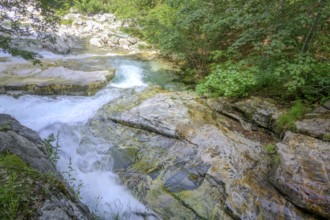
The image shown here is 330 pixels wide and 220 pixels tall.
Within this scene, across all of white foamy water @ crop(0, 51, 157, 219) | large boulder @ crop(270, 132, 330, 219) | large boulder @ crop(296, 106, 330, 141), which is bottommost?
white foamy water @ crop(0, 51, 157, 219)

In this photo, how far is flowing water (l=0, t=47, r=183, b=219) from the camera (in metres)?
4.09

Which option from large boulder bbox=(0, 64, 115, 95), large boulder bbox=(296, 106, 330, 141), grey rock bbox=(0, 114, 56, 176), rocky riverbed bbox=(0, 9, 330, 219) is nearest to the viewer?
grey rock bbox=(0, 114, 56, 176)

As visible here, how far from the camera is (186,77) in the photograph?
969 centimetres

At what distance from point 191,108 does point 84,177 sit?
325cm

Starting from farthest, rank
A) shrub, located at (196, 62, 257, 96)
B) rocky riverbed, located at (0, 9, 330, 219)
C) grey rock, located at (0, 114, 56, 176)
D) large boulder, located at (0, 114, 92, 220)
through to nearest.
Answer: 1. shrub, located at (196, 62, 257, 96)
2. rocky riverbed, located at (0, 9, 330, 219)
3. grey rock, located at (0, 114, 56, 176)
4. large boulder, located at (0, 114, 92, 220)

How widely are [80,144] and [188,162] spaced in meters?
2.58

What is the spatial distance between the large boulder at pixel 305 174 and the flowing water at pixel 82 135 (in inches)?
94.7

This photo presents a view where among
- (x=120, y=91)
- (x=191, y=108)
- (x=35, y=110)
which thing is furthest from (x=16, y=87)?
(x=191, y=108)

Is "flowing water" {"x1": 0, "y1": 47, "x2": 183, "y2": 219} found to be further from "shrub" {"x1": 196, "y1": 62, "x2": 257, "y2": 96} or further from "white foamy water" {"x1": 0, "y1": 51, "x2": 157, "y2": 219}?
"shrub" {"x1": 196, "y1": 62, "x2": 257, "y2": 96}

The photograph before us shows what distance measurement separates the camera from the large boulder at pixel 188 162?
3.83 metres

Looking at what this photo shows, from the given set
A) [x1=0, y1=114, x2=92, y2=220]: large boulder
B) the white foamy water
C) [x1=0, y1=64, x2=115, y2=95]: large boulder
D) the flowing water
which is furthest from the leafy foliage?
[x1=0, y1=114, x2=92, y2=220]: large boulder

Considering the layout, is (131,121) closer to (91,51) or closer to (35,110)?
(35,110)

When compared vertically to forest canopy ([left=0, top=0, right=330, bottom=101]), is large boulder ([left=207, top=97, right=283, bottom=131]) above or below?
below

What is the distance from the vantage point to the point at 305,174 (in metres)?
3.69
